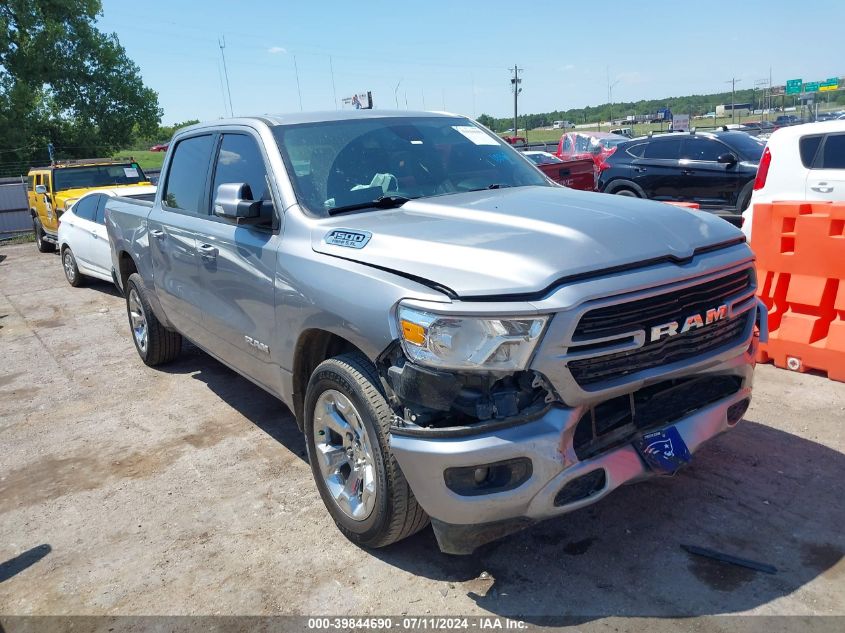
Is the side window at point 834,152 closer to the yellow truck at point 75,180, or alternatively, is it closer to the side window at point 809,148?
the side window at point 809,148

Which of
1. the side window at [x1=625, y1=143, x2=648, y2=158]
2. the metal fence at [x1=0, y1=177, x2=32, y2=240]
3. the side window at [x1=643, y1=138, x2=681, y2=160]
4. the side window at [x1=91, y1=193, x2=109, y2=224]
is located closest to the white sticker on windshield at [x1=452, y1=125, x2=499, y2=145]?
the side window at [x1=91, y1=193, x2=109, y2=224]

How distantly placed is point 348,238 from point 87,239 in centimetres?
852

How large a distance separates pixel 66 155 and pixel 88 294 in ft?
111

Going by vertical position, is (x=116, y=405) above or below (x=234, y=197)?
below

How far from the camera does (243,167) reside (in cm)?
421

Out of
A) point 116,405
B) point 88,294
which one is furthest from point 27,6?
point 116,405

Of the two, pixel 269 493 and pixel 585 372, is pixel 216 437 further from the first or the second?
pixel 585 372

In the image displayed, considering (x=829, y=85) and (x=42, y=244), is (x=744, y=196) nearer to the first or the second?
(x=42, y=244)

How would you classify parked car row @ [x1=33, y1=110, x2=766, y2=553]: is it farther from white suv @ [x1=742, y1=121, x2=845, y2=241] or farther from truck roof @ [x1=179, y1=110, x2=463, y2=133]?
white suv @ [x1=742, y1=121, x2=845, y2=241]

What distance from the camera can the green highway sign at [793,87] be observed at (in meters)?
71.8

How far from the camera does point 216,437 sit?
488cm

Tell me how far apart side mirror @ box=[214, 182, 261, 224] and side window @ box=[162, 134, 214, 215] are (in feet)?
3.62

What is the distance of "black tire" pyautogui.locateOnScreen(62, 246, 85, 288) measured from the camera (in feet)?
36.4

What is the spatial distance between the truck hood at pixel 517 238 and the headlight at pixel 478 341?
0.36 ft
